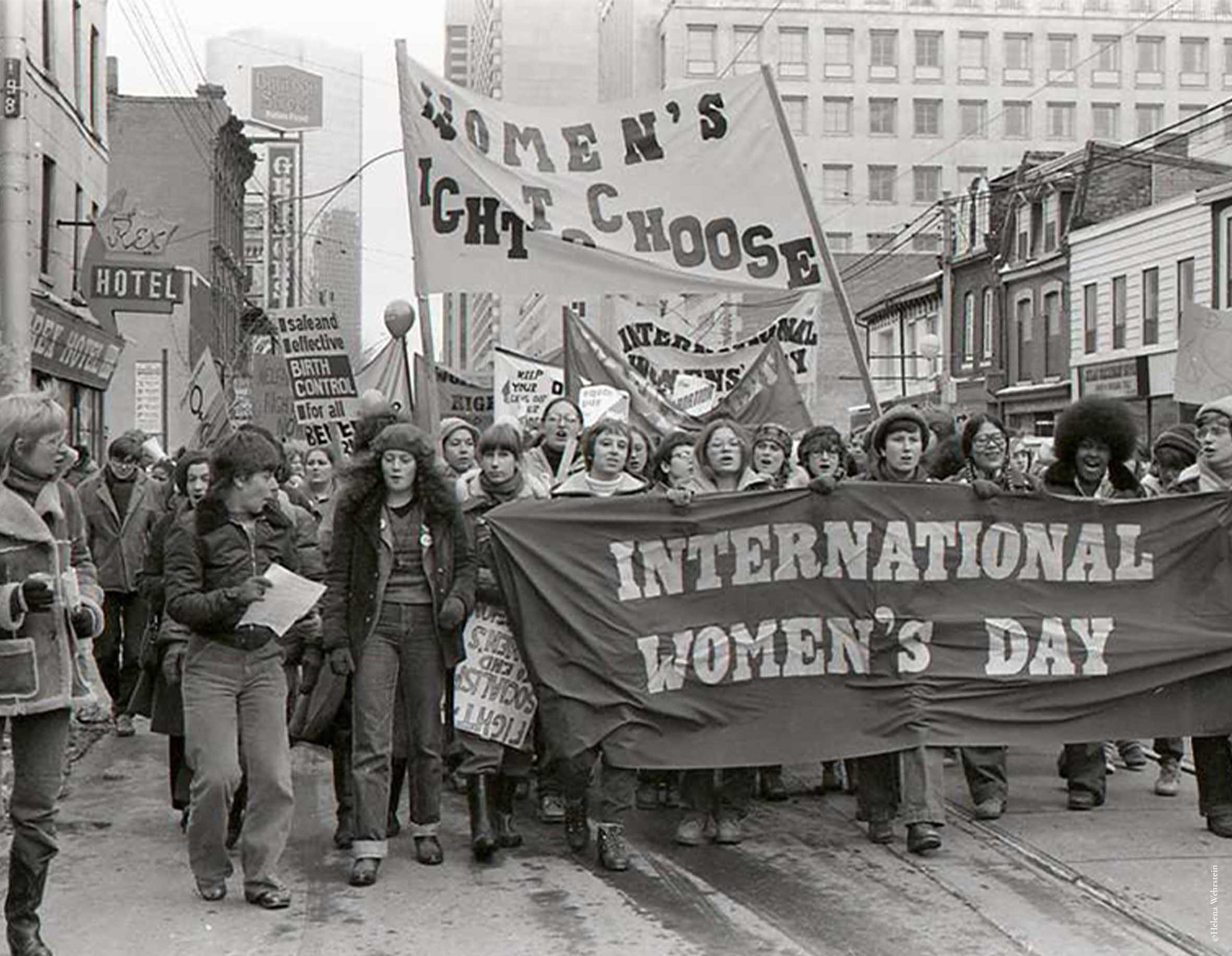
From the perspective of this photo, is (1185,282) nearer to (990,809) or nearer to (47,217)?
(47,217)

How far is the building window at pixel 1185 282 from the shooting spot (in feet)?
112

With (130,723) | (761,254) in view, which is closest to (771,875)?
(761,254)

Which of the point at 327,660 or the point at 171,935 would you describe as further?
the point at 327,660

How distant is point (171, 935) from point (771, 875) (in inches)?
92.0

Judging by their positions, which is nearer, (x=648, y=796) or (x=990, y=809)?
(x=990, y=809)

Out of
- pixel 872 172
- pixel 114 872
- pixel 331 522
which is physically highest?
pixel 872 172

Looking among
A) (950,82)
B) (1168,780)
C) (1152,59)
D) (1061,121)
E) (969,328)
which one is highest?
(1152,59)

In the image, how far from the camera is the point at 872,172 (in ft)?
279

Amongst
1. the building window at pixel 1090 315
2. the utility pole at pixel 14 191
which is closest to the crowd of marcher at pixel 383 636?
the utility pole at pixel 14 191

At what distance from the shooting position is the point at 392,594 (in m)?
6.69

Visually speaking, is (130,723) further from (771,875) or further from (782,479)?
(771,875)

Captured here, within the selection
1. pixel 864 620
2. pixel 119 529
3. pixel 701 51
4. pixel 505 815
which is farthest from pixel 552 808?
pixel 701 51

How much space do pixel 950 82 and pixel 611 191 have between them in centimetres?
7983

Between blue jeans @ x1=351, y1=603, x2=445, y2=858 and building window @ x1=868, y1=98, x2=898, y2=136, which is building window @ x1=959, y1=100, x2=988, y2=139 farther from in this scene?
blue jeans @ x1=351, y1=603, x2=445, y2=858
